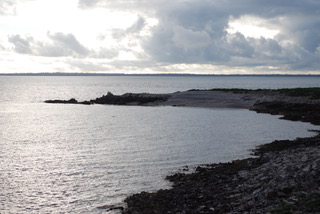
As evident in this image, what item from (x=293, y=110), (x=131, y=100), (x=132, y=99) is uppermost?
(x=132, y=99)

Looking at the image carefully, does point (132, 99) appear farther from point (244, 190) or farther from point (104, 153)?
point (244, 190)

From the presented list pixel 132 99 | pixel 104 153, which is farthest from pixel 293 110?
pixel 104 153

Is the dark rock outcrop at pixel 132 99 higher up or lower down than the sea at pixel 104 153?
A: higher up

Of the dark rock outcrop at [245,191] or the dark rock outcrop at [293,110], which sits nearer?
Answer: the dark rock outcrop at [245,191]

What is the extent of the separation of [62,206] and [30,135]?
21662 mm

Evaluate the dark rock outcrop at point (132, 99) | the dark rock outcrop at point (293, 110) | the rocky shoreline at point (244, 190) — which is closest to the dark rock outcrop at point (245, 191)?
the rocky shoreline at point (244, 190)

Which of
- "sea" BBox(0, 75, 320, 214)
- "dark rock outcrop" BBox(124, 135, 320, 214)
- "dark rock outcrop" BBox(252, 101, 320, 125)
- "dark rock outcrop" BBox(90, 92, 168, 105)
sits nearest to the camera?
"dark rock outcrop" BBox(124, 135, 320, 214)

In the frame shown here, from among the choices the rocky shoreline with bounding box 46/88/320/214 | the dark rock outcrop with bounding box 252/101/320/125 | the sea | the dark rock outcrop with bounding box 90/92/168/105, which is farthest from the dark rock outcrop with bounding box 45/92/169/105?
the rocky shoreline with bounding box 46/88/320/214

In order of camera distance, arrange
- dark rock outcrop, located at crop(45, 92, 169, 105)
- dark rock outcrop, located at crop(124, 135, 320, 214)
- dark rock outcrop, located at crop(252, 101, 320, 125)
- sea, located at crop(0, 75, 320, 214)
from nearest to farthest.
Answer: dark rock outcrop, located at crop(124, 135, 320, 214), sea, located at crop(0, 75, 320, 214), dark rock outcrop, located at crop(252, 101, 320, 125), dark rock outcrop, located at crop(45, 92, 169, 105)

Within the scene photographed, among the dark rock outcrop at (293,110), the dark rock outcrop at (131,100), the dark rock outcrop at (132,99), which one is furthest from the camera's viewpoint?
the dark rock outcrop at (132,99)

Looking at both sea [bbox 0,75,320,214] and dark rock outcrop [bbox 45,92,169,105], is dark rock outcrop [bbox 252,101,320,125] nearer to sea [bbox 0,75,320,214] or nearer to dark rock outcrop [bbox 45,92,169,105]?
sea [bbox 0,75,320,214]

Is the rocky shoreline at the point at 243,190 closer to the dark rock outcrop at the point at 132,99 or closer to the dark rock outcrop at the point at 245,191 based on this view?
→ the dark rock outcrop at the point at 245,191

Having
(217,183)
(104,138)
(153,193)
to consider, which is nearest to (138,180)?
(153,193)

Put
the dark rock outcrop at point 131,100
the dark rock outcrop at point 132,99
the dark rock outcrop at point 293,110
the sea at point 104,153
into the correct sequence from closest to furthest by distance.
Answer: the sea at point 104,153 → the dark rock outcrop at point 293,110 → the dark rock outcrop at point 131,100 → the dark rock outcrop at point 132,99
